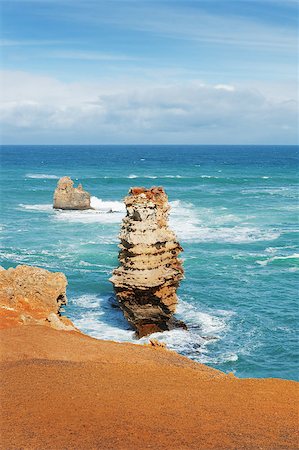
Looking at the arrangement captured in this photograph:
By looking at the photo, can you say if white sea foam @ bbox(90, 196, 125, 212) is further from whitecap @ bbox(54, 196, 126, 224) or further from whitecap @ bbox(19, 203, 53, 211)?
whitecap @ bbox(19, 203, 53, 211)

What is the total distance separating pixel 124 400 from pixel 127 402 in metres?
0.13

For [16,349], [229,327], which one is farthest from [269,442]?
[229,327]

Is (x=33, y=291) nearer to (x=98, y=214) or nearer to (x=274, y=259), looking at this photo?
(x=274, y=259)

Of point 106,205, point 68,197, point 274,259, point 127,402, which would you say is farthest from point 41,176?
point 127,402

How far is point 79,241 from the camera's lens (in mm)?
49344

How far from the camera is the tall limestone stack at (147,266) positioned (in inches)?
1048

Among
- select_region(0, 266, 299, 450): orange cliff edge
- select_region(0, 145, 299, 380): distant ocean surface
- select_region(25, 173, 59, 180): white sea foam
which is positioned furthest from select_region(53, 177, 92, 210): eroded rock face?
select_region(0, 266, 299, 450): orange cliff edge

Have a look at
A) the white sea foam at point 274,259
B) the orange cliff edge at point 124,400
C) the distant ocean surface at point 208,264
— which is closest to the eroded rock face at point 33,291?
the orange cliff edge at point 124,400

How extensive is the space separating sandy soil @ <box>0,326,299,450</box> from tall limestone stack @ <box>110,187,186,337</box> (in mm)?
10553

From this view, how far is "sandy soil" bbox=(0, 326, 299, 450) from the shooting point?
1089 centimetres

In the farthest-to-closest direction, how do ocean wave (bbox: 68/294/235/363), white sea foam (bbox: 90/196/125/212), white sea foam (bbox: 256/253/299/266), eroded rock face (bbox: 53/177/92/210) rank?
white sea foam (bbox: 90/196/125/212) → eroded rock face (bbox: 53/177/92/210) → white sea foam (bbox: 256/253/299/266) → ocean wave (bbox: 68/294/235/363)

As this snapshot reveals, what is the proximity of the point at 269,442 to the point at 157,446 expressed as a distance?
2144mm

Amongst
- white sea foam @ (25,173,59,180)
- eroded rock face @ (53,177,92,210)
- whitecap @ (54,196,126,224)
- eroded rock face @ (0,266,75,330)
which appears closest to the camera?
eroded rock face @ (0,266,75,330)

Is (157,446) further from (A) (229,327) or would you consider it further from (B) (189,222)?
(B) (189,222)
